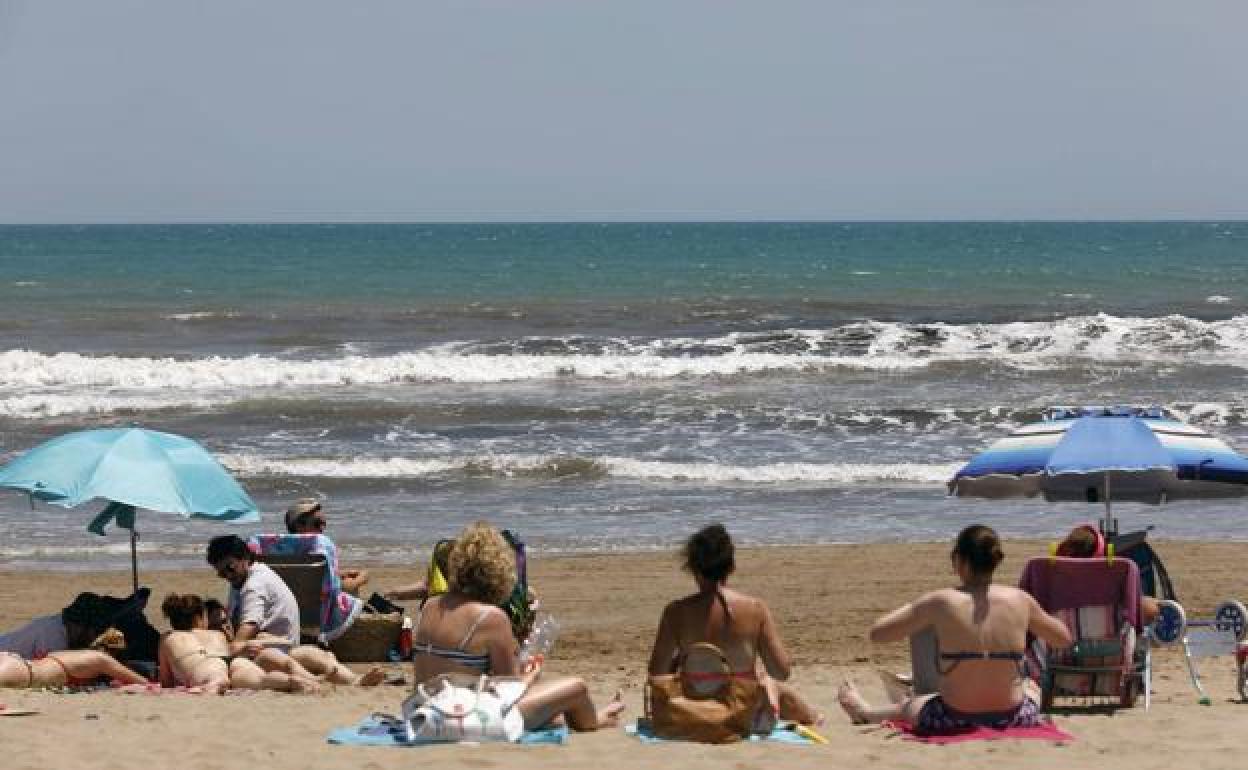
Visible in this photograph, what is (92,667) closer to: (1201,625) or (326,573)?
(326,573)

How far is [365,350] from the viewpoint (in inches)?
1304

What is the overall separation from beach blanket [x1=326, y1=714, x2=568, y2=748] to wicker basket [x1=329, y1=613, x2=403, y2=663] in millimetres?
2632

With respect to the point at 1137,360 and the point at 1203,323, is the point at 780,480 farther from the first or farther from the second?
the point at 1203,323

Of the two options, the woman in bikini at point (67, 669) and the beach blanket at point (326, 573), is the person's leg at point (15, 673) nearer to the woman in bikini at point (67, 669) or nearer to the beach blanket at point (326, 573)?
the woman in bikini at point (67, 669)

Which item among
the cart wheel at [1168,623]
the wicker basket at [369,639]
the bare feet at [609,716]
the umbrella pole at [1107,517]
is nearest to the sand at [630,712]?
the bare feet at [609,716]

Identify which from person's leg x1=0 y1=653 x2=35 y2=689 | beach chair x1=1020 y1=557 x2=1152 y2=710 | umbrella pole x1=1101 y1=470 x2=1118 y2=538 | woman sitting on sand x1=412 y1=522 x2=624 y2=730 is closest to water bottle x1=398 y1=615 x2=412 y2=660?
person's leg x1=0 y1=653 x2=35 y2=689

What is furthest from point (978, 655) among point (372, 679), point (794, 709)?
point (372, 679)

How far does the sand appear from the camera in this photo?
732 cm

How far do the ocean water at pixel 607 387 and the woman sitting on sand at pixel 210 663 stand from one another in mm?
5176

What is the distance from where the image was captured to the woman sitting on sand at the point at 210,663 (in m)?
9.12

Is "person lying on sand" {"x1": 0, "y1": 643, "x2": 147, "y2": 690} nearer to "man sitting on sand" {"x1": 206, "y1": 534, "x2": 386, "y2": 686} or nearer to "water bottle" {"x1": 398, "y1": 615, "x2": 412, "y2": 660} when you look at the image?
"man sitting on sand" {"x1": 206, "y1": 534, "x2": 386, "y2": 686}

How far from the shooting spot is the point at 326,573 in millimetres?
10266

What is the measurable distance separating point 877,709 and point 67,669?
3960mm

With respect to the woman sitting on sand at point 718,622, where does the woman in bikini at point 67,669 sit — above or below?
below
